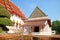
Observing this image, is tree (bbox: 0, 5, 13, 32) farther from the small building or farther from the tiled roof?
the tiled roof

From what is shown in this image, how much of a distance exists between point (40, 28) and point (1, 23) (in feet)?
46.6

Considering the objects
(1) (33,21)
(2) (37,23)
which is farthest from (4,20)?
(1) (33,21)

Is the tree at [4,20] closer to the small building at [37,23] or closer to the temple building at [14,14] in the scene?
the temple building at [14,14]

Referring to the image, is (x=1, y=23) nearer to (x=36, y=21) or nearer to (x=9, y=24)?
(x=9, y=24)

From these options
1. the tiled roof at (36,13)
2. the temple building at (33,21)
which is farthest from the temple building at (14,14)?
the tiled roof at (36,13)

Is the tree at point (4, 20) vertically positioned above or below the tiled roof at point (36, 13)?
below

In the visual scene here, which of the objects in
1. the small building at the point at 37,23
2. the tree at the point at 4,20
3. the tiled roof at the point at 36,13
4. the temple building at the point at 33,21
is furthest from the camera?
the tiled roof at the point at 36,13

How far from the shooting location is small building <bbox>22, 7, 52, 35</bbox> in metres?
35.6

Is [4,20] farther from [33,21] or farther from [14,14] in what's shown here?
[33,21]

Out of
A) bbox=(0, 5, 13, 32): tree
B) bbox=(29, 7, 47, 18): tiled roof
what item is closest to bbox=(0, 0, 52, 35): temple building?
bbox=(29, 7, 47, 18): tiled roof

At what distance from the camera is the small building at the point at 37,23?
35.6 metres

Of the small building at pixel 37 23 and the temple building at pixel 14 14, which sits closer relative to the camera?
the temple building at pixel 14 14

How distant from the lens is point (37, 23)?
1410 inches

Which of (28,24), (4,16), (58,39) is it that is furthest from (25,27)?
(58,39)
